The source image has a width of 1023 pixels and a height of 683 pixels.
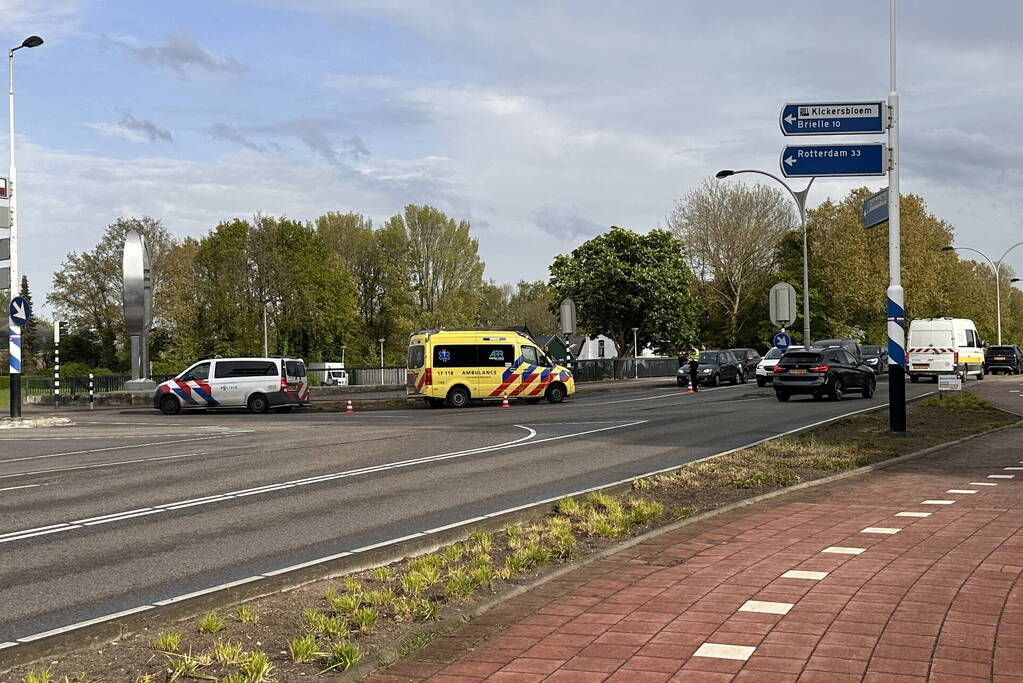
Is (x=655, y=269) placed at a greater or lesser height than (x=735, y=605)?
greater

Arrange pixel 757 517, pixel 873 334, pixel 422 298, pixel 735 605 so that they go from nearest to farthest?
1. pixel 735 605
2. pixel 757 517
3. pixel 873 334
4. pixel 422 298

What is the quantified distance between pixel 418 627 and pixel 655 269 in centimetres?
6046

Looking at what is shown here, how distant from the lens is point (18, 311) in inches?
1024

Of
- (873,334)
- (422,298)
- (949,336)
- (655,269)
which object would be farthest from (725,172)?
(422,298)

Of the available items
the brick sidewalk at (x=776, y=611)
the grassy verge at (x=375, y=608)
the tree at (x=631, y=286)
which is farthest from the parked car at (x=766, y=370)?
the brick sidewalk at (x=776, y=611)

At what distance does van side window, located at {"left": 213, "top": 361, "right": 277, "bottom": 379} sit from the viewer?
33.5 m

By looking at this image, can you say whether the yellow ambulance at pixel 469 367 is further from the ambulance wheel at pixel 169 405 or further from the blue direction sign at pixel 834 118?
the blue direction sign at pixel 834 118

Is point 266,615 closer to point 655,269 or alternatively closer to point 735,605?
point 735,605

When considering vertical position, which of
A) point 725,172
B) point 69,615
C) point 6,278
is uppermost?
point 725,172

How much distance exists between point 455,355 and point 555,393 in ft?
12.9

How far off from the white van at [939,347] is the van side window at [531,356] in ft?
56.5

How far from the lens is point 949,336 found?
141ft

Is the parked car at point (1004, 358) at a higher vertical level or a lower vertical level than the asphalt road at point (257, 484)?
higher

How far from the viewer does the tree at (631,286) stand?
65188 mm
